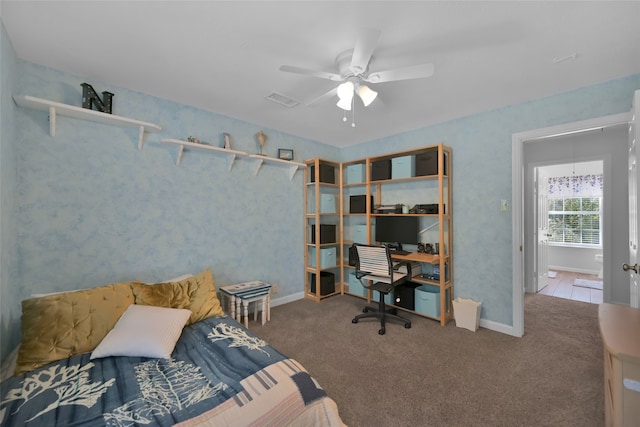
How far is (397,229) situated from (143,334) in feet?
9.71

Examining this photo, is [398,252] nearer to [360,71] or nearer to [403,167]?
[403,167]

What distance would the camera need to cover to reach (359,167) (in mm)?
3934

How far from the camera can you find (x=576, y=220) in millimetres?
5590

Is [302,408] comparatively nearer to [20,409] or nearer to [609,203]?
[20,409]

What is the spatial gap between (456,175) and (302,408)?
2992 mm

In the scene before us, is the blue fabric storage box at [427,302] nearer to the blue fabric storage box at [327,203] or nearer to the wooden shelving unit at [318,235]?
the wooden shelving unit at [318,235]

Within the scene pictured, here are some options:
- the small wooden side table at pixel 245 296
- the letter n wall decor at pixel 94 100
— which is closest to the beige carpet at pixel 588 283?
the small wooden side table at pixel 245 296

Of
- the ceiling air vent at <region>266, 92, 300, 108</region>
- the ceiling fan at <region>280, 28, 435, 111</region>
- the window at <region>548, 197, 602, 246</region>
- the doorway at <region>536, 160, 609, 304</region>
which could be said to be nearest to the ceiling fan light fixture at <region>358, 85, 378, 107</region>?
the ceiling fan at <region>280, 28, 435, 111</region>

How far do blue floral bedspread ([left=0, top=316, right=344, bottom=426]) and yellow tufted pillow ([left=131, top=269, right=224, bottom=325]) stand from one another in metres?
0.47

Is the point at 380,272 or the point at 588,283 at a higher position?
the point at 380,272

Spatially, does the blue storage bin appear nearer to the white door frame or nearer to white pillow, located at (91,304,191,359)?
the white door frame

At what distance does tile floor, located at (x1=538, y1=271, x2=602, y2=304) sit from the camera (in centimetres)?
393

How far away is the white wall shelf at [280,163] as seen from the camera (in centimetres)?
325

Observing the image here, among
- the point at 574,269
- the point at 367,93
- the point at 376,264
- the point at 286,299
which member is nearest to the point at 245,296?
the point at 286,299
